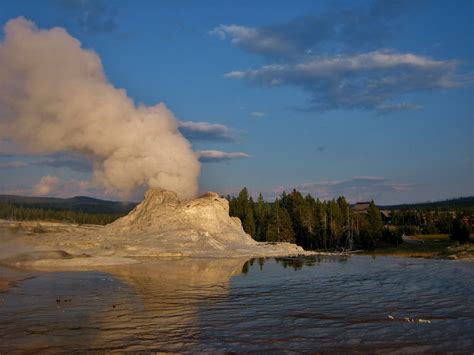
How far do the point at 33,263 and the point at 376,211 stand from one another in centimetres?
5844

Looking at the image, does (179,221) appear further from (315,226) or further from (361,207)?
(361,207)

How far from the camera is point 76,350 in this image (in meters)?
10.5

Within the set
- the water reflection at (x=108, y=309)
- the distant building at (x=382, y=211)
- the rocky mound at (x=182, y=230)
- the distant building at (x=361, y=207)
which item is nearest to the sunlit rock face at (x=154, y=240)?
the rocky mound at (x=182, y=230)

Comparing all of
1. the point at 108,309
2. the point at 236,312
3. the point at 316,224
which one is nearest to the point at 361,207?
the point at 316,224

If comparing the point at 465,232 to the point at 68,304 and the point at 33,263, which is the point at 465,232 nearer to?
the point at 33,263

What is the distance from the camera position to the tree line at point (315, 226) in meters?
68.4

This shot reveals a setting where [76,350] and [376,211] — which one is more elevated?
[376,211]

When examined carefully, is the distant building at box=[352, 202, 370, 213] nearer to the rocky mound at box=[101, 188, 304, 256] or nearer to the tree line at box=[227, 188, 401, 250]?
the tree line at box=[227, 188, 401, 250]

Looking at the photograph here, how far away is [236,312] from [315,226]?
6007 cm

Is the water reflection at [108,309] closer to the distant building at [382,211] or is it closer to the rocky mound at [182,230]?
the rocky mound at [182,230]

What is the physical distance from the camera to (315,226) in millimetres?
73812

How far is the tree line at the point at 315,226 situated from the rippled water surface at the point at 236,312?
42.8 metres

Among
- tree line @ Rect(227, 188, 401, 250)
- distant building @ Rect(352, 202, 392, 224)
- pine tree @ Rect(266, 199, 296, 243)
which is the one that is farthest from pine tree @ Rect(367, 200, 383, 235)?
pine tree @ Rect(266, 199, 296, 243)

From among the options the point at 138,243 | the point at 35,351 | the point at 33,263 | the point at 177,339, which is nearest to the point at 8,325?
the point at 35,351
